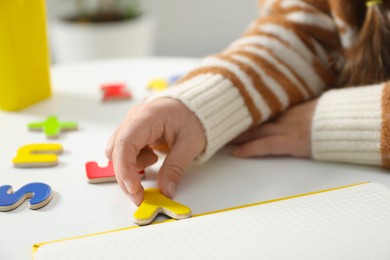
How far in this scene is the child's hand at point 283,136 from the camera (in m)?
0.56

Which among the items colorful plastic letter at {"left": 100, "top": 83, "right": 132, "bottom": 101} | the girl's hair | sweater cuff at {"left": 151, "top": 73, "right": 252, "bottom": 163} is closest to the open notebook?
sweater cuff at {"left": 151, "top": 73, "right": 252, "bottom": 163}

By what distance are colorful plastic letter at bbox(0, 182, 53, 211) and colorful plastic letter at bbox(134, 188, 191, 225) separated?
9 centimetres

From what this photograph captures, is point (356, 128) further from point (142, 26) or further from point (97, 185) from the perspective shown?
point (142, 26)

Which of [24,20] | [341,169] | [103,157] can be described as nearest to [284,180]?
[341,169]

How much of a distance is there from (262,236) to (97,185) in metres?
0.19

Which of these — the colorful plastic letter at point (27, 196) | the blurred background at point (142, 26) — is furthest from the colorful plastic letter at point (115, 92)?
the blurred background at point (142, 26)

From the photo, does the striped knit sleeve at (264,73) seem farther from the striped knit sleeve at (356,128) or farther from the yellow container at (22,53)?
the yellow container at (22,53)

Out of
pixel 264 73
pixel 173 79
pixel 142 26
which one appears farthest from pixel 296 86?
pixel 142 26

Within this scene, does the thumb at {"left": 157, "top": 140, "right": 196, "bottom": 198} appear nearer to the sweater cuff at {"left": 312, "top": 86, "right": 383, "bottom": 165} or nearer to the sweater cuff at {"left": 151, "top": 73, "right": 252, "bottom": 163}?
the sweater cuff at {"left": 151, "top": 73, "right": 252, "bottom": 163}

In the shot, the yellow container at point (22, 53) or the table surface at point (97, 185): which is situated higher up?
the yellow container at point (22, 53)

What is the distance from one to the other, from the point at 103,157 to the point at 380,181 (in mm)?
285

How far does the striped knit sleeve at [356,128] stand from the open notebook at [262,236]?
10 cm

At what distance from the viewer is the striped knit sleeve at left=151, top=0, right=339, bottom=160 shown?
0.56 meters

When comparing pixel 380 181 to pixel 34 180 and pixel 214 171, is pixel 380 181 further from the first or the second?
pixel 34 180
